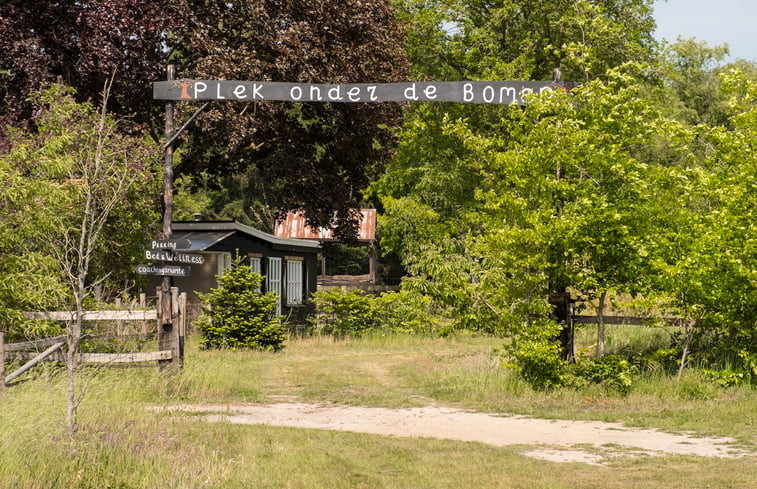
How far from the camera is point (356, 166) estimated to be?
2627 centimetres

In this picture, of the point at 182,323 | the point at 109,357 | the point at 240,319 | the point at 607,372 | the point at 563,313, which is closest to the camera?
the point at 109,357

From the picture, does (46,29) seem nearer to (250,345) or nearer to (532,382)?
(250,345)

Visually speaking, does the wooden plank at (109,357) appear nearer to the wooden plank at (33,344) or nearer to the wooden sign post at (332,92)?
the wooden plank at (33,344)

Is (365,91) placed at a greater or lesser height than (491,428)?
greater

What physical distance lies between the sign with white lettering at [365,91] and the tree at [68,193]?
152 centimetres

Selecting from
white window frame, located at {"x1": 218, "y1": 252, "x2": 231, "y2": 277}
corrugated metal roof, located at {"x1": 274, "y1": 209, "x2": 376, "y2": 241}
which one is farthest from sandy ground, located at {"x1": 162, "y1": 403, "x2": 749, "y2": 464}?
corrugated metal roof, located at {"x1": 274, "y1": 209, "x2": 376, "y2": 241}

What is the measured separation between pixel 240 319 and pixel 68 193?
23.6 feet

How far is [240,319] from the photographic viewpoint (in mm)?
21547

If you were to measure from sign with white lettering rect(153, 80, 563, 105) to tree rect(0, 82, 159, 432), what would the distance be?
1.52m

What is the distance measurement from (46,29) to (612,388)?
16441 millimetres

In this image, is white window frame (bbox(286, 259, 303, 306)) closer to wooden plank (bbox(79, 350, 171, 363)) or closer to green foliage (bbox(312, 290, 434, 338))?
green foliage (bbox(312, 290, 434, 338))

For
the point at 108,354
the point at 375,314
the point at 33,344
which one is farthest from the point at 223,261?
the point at 33,344

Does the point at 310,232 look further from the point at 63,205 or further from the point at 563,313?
the point at 563,313

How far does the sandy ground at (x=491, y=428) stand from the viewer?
10.0 m
